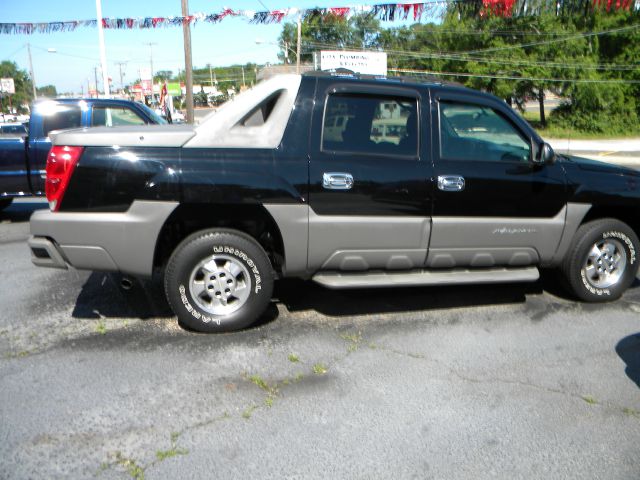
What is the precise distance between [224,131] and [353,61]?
86.1 ft

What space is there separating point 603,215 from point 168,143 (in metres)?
3.78

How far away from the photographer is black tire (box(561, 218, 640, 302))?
15.6 ft

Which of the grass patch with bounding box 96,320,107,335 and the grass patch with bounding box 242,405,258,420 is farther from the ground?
the grass patch with bounding box 96,320,107,335

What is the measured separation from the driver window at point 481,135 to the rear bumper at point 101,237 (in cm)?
223

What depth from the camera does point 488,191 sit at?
4344mm

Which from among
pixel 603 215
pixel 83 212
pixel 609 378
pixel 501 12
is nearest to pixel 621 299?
pixel 603 215

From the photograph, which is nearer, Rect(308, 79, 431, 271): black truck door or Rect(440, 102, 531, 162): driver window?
Rect(308, 79, 431, 271): black truck door

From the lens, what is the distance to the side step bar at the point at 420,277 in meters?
4.22

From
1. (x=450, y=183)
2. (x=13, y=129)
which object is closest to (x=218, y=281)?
(x=450, y=183)

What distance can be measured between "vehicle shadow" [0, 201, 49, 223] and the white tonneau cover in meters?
5.30

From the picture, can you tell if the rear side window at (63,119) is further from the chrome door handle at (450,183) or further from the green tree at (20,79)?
the green tree at (20,79)

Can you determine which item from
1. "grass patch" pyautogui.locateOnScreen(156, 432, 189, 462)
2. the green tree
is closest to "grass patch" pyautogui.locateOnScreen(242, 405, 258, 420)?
"grass patch" pyautogui.locateOnScreen(156, 432, 189, 462)

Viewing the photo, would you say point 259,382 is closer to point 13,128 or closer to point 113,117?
point 113,117

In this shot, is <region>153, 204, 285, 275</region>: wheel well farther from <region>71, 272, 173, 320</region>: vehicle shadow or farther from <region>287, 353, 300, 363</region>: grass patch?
<region>287, 353, 300, 363</region>: grass patch
